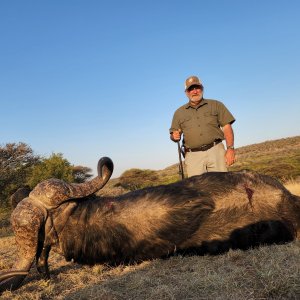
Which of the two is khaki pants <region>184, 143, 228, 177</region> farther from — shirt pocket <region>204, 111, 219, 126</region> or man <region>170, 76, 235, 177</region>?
shirt pocket <region>204, 111, 219, 126</region>

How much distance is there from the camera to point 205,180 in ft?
15.0

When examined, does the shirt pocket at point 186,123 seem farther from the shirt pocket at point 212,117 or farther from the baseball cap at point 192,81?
the baseball cap at point 192,81

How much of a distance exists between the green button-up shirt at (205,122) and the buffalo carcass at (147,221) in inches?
115

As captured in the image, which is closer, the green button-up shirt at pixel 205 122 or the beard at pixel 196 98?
the green button-up shirt at pixel 205 122

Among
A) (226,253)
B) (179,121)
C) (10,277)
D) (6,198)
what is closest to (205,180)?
(226,253)

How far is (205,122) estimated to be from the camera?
7.36m

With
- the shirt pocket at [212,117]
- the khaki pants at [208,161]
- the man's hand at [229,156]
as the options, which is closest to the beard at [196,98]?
the shirt pocket at [212,117]

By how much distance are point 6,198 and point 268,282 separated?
54.7 ft

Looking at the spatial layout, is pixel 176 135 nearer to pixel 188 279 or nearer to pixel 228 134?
pixel 228 134

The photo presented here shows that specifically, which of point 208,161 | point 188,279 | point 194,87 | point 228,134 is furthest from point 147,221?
point 194,87

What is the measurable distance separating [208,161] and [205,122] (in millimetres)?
724

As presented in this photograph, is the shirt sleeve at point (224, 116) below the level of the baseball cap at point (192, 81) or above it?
below

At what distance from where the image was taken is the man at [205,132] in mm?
7328

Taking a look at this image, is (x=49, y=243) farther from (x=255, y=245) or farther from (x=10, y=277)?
(x=255, y=245)
